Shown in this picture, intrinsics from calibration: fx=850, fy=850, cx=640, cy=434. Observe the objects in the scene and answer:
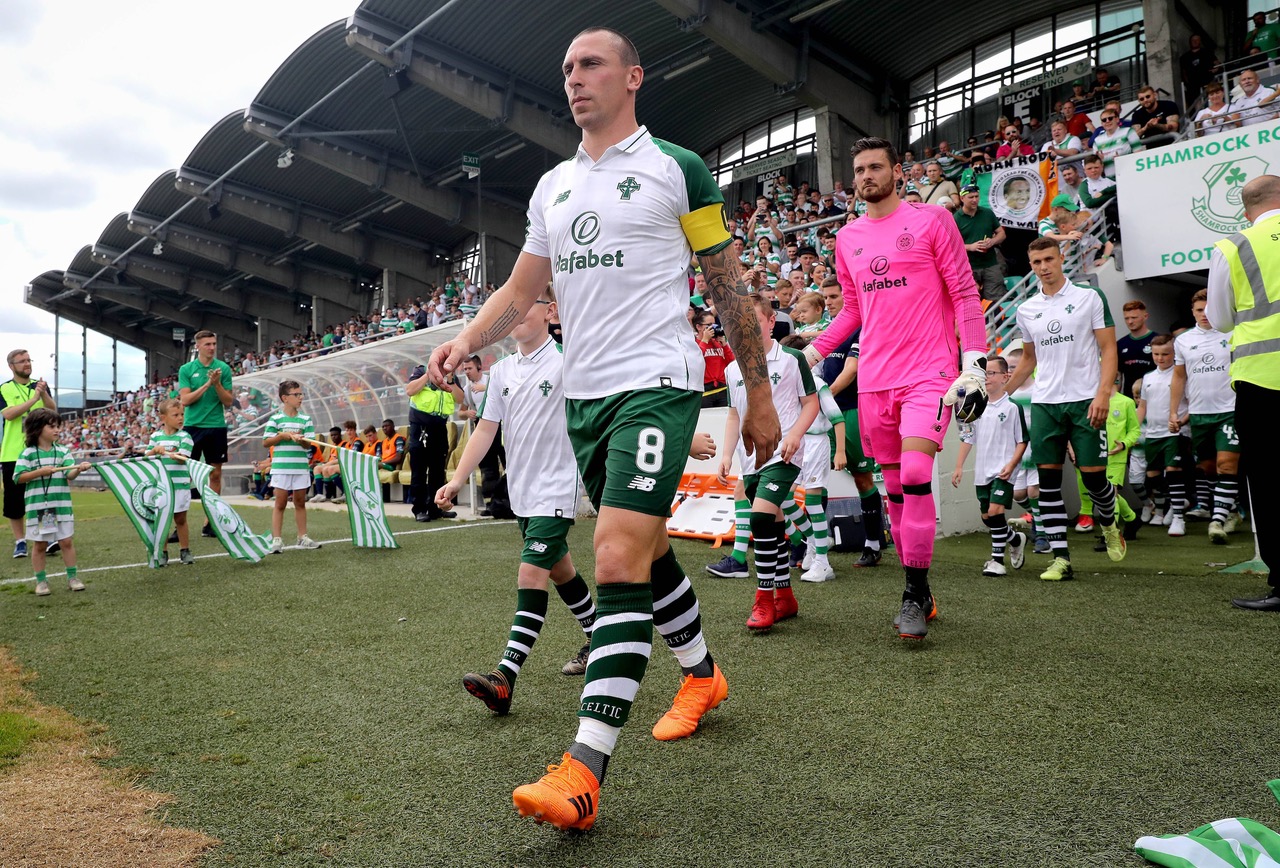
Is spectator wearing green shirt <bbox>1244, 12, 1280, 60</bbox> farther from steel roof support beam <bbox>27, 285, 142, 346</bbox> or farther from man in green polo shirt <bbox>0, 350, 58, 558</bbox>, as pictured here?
steel roof support beam <bbox>27, 285, 142, 346</bbox>

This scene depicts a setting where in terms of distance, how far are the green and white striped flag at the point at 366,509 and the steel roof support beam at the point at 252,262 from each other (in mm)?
35774

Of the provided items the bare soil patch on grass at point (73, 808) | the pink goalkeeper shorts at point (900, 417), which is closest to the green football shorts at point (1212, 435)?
the pink goalkeeper shorts at point (900, 417)

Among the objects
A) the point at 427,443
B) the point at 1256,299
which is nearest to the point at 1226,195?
the point at 1256,299

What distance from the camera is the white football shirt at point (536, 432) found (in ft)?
12.5

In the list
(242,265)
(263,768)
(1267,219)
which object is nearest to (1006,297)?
(1267,219)

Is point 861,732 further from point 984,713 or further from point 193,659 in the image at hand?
point 193,659

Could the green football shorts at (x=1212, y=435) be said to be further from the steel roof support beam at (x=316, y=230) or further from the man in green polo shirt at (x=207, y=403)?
the steel roof support beam at (x=316, y=230)

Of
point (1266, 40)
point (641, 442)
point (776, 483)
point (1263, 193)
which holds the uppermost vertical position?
point (1266, 40)

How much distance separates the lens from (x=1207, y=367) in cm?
834

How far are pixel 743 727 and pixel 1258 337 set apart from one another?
11.8 feet

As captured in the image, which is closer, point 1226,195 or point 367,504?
point 367,504

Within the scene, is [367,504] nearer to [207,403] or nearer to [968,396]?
[207,403]

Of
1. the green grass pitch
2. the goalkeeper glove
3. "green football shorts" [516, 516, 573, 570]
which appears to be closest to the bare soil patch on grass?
the green grass pitch

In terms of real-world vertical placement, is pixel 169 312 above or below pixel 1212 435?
above
